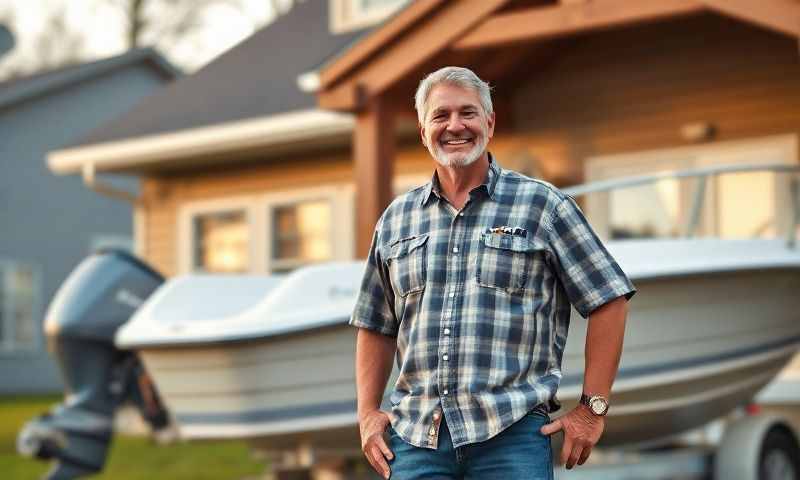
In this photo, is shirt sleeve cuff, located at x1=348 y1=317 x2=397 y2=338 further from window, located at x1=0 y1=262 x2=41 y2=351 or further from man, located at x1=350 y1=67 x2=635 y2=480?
window, located at x1=0 y1=262 x2=41 y2=351

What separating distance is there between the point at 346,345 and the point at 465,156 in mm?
3769

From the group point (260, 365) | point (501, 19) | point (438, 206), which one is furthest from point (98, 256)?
point (438, 206)

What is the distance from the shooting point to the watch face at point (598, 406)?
9.84 ft

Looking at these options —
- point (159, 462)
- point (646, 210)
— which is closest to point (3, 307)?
point (159, 462)

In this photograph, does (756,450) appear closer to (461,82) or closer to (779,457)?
(779,457)

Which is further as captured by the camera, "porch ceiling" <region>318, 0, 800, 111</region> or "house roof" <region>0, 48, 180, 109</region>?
"house roof" <region>0, 48, 180, 109</region>

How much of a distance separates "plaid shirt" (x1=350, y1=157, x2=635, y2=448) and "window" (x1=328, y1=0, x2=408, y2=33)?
378 inches

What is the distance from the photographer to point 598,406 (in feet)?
9.84

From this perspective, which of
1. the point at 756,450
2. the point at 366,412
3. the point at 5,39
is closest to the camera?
the point at 366,412

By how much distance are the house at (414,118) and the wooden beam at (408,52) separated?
0.01 metres

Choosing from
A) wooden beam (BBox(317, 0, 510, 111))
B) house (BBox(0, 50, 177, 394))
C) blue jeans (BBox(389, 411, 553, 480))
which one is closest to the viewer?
blue jeans (BBox(389, 411, 553, 480))

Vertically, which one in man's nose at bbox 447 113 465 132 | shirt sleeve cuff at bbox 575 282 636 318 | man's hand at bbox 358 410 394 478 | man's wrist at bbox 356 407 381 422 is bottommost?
man's hand at bbox 358 410 394 478

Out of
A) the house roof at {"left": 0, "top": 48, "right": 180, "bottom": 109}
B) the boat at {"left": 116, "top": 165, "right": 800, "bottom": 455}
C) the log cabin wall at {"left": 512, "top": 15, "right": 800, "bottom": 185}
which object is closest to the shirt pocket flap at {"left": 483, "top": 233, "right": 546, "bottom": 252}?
the boat at {"left": 116, "top": 165, "right": 800, "bottom": 455}

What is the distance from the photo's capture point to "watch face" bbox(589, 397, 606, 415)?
2998mm
